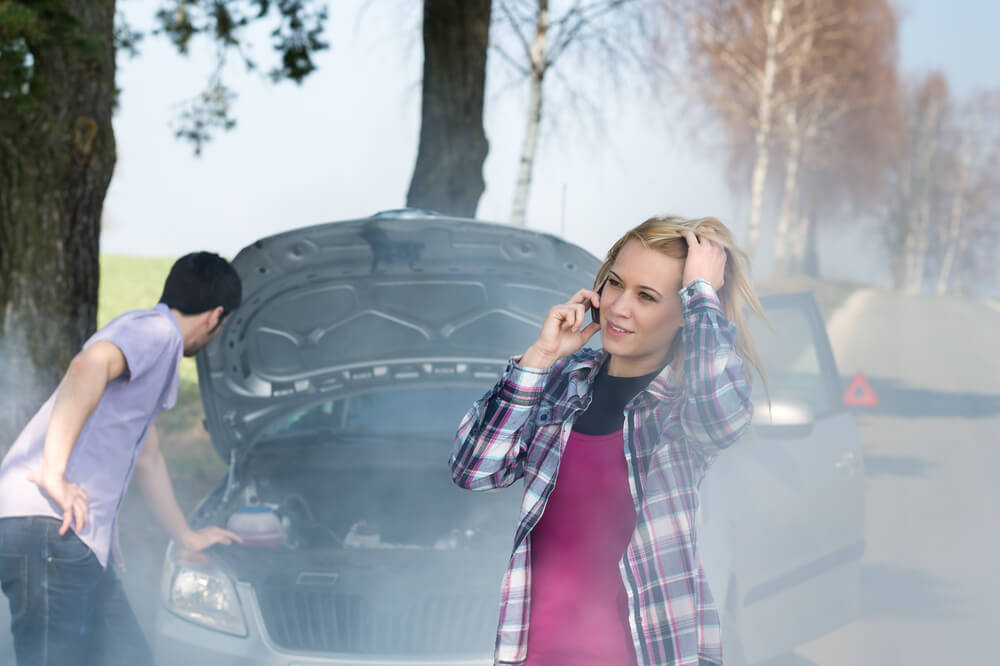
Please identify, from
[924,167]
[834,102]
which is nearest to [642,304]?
[834,102]

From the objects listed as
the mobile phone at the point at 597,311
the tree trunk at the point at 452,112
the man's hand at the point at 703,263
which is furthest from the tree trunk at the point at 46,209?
the man's hand at the point at 703,263

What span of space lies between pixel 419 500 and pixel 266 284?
1.14m

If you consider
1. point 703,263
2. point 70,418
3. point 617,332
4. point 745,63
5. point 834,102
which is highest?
point 745,63

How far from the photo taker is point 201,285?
9.32 feet

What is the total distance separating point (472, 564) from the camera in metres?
3.35

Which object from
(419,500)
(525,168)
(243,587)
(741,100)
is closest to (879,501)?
(419,500)

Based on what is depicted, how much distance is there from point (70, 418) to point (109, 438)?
21 cm

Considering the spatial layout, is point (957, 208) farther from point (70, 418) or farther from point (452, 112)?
point (70, 418)

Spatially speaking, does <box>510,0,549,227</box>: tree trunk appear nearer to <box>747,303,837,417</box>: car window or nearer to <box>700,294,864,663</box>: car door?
<box>747,303,837,417</box>: car window

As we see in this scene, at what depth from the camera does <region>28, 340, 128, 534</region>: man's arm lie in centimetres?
244

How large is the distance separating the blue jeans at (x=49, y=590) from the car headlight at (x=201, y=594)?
415 mm

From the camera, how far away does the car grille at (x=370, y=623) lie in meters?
2.82

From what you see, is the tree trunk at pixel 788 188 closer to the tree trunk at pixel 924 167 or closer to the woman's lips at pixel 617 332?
the tree trunk at pixel 924 167

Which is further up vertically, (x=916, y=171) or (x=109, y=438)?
(x=916, y=171)
